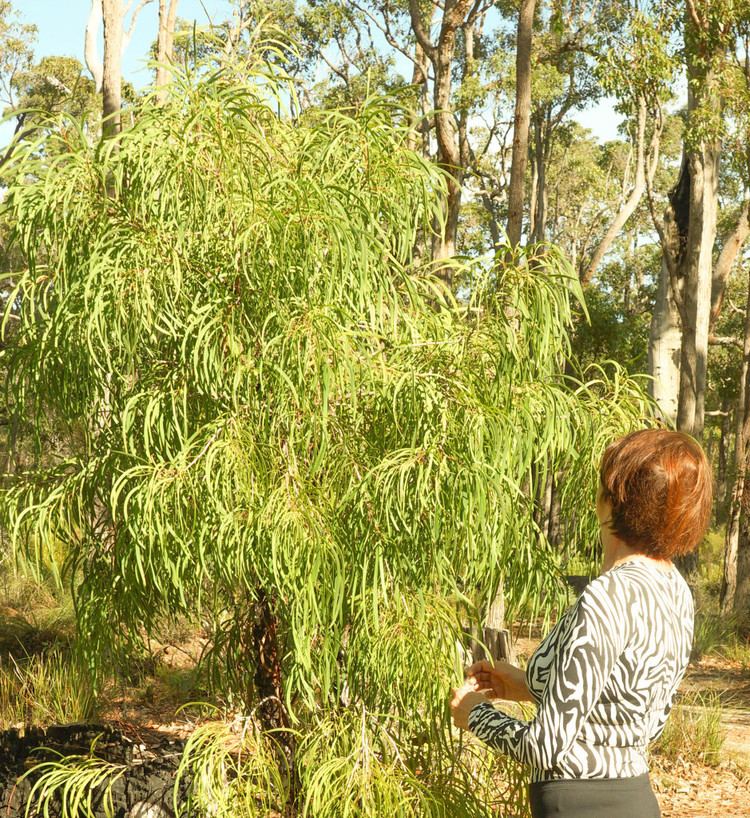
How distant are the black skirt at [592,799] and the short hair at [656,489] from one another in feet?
1.51

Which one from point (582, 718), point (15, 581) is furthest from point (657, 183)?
point (582, 718)

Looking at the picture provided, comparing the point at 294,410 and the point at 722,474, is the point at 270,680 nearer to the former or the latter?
the point at 294,410

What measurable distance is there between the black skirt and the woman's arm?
0.36 ft

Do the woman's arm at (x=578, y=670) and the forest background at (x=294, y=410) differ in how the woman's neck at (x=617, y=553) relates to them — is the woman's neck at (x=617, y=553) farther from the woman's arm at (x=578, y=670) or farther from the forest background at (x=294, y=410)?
the forest background at (x=294, y=410)

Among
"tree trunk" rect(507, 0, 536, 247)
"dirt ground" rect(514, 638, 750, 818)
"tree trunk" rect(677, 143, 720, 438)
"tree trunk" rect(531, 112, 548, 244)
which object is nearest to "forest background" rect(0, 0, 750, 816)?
"dirt ground" rect(514, 638, 750, 818)

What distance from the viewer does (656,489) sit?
2.01 m

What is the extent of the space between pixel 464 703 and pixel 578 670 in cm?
45

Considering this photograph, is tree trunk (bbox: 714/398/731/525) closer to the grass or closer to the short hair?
the grass

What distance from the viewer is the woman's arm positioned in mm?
1904

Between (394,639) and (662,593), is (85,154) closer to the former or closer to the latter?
(394,639)

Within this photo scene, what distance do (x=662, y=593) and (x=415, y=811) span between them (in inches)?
67.0

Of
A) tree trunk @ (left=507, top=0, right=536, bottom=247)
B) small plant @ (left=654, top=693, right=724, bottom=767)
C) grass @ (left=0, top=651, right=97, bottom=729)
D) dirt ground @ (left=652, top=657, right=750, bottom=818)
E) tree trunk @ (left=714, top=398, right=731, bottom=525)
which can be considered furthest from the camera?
tree trunk @ (left=714, top=398, right=731, bottom=525)

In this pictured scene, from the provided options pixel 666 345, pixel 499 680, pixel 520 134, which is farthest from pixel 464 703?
pixel 666 345

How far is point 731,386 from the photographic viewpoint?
22000mm
